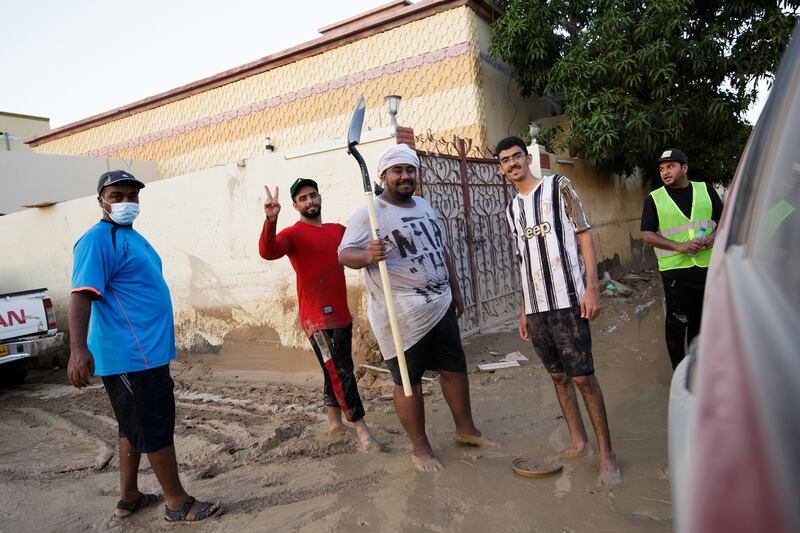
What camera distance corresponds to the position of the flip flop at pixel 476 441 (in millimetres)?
3738

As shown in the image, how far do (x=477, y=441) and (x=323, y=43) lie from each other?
32.3 ft

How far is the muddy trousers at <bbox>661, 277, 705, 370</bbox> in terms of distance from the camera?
13.2 feet

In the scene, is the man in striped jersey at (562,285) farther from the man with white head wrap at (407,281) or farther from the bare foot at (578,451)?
the man with white head wrap at (407,281)

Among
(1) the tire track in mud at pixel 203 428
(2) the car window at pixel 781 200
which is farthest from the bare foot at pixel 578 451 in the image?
(2) the car window at pixel 781 200

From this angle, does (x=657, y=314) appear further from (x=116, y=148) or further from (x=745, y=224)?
(x=116, y=148)

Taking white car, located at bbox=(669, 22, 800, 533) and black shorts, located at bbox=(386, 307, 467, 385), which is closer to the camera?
white car, located at bbox=(669, 22, 800, 533)

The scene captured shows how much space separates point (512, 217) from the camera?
3.47 m

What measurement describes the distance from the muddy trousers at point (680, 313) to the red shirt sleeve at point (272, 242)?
2.77 metres

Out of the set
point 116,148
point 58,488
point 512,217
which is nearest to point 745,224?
point 512,217

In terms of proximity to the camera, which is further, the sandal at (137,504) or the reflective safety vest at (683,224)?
the reflective safety vest at (683,224)

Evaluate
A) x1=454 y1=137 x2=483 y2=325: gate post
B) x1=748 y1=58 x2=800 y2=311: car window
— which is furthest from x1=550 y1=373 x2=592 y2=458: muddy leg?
x1=454 y1=137 x2=483 y2=325: gate post

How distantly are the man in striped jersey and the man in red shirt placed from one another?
1484 millimetres

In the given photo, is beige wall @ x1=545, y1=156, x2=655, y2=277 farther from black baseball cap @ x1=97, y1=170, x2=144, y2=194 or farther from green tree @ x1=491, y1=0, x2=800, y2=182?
black baseball cap @ x1=97, y1=170, x2=144, y2=194

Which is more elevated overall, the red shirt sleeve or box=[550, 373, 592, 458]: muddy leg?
the red shirt sleeve
